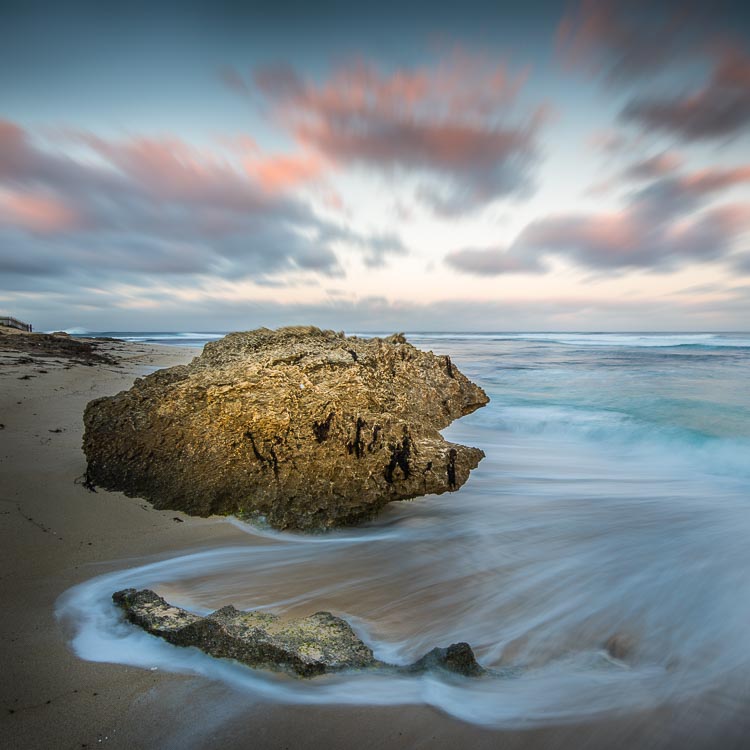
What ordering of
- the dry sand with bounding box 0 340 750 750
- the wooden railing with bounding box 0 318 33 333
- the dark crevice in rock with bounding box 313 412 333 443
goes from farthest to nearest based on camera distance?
1. the wooden railing with bounding box 0 318 33 333
2. the dark crevice in rock with bounding box 313 412 333 443
3. the dry sand with bounding box 0 340 750 750

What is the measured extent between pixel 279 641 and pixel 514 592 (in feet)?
6.06

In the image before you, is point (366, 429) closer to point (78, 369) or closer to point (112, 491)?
point (112, 491)

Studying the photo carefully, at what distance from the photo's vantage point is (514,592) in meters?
3.03

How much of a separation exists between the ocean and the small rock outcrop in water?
0.20 feet

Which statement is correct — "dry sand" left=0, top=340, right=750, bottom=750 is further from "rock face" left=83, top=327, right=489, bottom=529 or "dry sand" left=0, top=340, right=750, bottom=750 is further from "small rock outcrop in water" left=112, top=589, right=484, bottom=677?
"rock face" left=83, top=327, right=489, bottom=529

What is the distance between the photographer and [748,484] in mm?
5469

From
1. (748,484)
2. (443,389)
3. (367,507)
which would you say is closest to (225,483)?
(367,507)

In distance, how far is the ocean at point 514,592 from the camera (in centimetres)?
202

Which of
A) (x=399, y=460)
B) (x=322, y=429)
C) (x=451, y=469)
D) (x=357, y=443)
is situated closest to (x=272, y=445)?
(x=322, y=429)

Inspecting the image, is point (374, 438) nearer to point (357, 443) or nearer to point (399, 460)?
point (357, 443)

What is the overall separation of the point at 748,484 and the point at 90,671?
24.2 ft

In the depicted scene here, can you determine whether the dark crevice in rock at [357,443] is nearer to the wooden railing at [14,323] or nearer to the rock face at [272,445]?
the rock face at [272,445]

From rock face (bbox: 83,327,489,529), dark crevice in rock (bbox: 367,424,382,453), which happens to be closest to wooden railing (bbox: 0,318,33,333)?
rock face (bbox: 83,327,489,529)

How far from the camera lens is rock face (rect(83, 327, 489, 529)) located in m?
3.67
